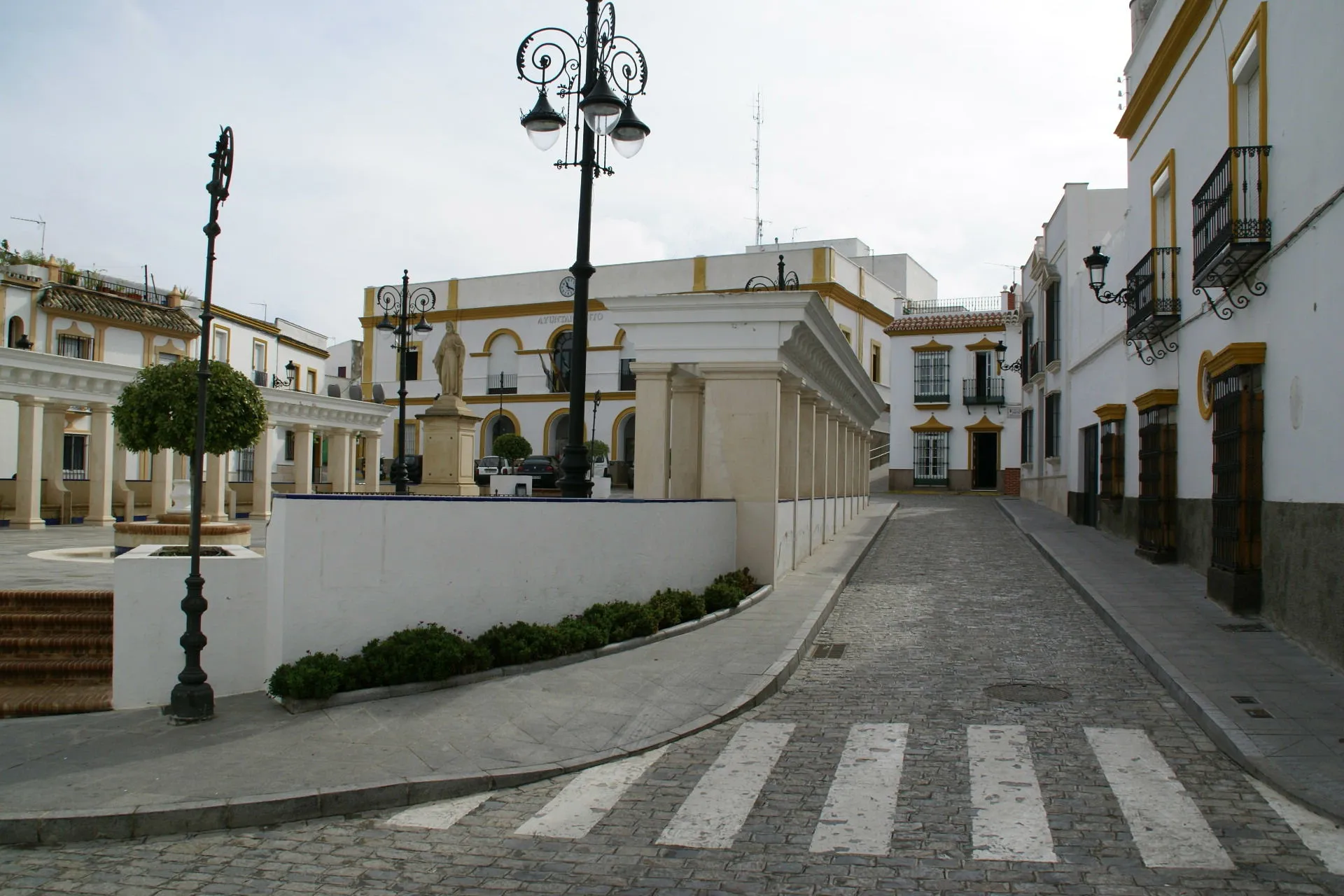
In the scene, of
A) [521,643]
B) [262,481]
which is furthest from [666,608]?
[262,481]

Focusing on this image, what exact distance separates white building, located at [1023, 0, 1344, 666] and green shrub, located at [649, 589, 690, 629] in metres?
5.87

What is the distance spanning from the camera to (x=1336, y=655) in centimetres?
865

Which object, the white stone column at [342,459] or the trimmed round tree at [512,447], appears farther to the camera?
the trimmed round tree at [512,447]

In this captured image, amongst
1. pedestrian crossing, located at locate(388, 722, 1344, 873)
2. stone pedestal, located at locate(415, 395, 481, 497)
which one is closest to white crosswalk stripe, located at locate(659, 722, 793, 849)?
pedestrian crossing, located at locate(388, 722, 1344, 873)

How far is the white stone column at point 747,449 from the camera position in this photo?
13469mm

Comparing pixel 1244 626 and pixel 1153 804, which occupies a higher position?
pixel 1244 626

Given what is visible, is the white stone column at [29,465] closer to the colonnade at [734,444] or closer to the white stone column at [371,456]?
the white stone column at [371,456]

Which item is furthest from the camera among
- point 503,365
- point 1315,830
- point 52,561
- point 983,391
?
point 503,365

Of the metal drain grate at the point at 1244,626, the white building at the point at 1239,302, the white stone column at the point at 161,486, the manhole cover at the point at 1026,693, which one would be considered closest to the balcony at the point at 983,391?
the white building at the point at 1239,302

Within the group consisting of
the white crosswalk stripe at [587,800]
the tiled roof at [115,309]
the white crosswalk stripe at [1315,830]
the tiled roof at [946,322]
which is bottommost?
the white crosswalk stripe at [587,800]

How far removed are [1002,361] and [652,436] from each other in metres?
28.1

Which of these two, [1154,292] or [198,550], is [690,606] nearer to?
[198,550]

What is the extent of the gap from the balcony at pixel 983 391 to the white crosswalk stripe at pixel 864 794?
3595 centimetres

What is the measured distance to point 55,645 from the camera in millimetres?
9258
